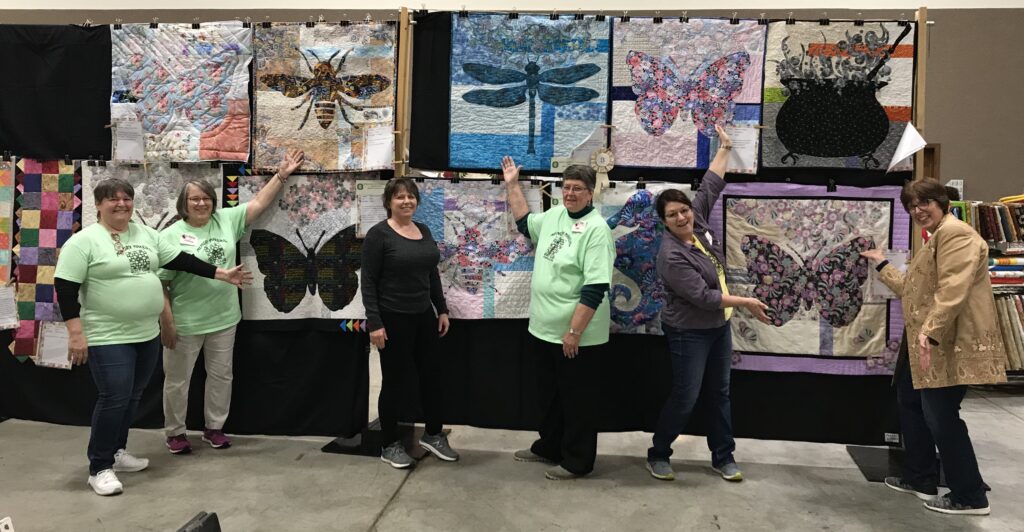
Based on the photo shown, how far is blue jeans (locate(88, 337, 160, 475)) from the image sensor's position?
9.00 feet

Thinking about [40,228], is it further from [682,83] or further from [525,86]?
[682,83]

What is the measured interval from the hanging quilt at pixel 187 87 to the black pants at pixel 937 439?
3379mm

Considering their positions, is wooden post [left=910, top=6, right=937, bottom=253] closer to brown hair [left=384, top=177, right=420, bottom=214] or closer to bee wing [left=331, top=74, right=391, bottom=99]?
brown hair [left=384, top=177, right=420, bottom=214]

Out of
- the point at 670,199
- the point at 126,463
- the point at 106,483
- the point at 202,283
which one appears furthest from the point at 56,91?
the point at 670,199

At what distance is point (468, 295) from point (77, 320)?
1.70 meters

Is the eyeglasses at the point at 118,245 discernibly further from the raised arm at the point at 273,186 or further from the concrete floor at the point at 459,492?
the concrete floor at the point at 459,492

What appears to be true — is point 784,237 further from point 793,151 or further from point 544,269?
point 544,269

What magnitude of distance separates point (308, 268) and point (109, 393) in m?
1.06

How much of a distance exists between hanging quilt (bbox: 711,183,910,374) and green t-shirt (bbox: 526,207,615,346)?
748mm

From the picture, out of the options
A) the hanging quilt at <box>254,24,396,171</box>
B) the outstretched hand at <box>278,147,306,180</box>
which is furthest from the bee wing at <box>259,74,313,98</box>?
the outstretched hand at <box>278,147,306,180</box>

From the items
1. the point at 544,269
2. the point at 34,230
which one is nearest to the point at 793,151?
the point at 544,269

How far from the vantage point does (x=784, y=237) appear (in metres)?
3.16

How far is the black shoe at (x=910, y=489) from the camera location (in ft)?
9.23

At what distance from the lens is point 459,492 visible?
285 cm
